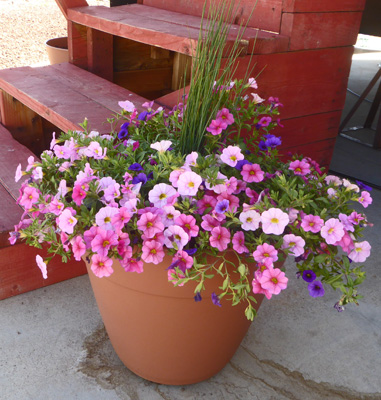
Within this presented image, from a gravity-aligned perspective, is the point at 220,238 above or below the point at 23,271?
above

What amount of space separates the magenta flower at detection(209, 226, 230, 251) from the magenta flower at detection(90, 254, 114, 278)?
8.6 inches

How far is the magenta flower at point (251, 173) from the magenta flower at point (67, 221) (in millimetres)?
403

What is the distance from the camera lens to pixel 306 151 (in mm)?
2205

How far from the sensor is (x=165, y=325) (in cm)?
125

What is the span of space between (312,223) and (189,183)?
0.28 m

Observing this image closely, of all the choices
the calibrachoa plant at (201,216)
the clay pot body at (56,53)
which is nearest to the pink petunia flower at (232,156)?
the calibrachoa plant at (201,216)

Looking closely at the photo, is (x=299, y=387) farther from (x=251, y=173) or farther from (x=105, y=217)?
(x=105, y=217)

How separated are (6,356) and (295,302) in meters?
0.96

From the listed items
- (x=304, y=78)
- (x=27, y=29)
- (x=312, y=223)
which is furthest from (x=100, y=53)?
(x=27, y=29)

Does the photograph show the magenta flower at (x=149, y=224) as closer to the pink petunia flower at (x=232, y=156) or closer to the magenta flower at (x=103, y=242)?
the magenta flower at (x=103, y=242)

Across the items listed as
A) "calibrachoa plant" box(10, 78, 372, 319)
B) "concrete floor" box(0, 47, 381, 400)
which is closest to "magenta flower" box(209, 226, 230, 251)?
"calibrachoa plant" box(10, 78, 372, 319)

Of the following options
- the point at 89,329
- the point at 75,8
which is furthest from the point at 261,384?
the point at 75,8

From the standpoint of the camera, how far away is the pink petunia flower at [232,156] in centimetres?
116

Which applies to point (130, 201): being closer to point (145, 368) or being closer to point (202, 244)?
point (202, 244)
